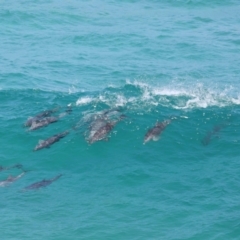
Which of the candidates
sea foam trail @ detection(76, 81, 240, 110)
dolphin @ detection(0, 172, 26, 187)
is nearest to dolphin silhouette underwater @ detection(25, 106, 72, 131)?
sea foam trail @ detection(76, 81, 240, 110)

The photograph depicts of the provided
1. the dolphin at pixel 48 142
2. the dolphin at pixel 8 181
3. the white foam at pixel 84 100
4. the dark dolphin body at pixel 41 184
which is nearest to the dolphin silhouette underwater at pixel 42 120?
the dolphin at pixel 48 142

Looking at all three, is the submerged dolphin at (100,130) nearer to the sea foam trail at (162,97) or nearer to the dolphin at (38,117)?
the sea foam trail at (162,97)

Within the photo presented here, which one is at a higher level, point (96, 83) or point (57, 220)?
point (96, 83)

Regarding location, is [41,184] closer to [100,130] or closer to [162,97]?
[100,130]

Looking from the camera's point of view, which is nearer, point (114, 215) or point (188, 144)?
point (114, 215)

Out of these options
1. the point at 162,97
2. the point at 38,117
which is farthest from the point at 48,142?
the point at 162,97

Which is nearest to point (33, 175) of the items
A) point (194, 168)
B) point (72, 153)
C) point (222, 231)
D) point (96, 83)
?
point (72, 153)

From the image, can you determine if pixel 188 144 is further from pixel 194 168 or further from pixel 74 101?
pixel 74 101
